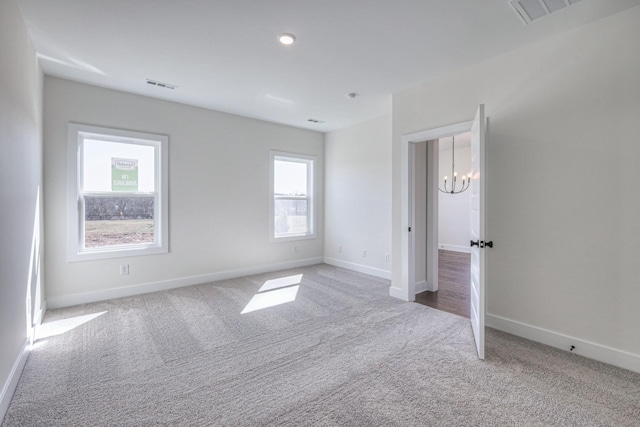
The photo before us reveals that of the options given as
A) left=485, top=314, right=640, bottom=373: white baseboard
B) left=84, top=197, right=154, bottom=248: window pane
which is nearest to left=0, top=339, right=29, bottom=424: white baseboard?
left=84, top=197, right=154, bottom=248: window pane

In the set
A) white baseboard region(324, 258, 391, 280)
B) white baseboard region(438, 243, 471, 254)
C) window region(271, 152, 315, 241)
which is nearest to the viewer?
white baseboard region(324, 258, 391, 280)

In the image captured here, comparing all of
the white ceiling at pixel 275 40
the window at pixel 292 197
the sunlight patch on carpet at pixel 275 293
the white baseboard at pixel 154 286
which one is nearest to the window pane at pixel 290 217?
the window at pixel 292 197

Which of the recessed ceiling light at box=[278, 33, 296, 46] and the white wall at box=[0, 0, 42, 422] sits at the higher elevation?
the recessed ceiling light at box=[278, 33, 296, 46]

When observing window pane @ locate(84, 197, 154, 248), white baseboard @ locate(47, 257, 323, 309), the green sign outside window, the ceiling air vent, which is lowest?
white baseboard @ locate(47, 257, 323, 309)

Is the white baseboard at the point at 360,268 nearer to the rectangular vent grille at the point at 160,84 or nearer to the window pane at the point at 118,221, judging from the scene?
the window pane at the point at 118,221

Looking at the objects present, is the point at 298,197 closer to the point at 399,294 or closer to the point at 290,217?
the point at 290,217

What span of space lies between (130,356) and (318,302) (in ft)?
6.67

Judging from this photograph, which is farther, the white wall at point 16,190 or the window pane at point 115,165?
the window pane at point 115,165

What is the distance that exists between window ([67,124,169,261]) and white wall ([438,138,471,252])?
6.68 m

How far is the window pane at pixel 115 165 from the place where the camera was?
3828 millimetres

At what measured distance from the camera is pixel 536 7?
221 centimetres

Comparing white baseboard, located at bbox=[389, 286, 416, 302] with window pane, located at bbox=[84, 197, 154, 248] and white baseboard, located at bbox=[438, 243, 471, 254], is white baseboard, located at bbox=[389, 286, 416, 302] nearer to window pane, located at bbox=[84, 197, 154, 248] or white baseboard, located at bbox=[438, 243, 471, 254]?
window pane, located at bbox=[84, 197, 154, 248]

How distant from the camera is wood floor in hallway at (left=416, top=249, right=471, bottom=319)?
11.8 feet

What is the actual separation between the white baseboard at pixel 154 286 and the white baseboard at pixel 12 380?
1.30 m
